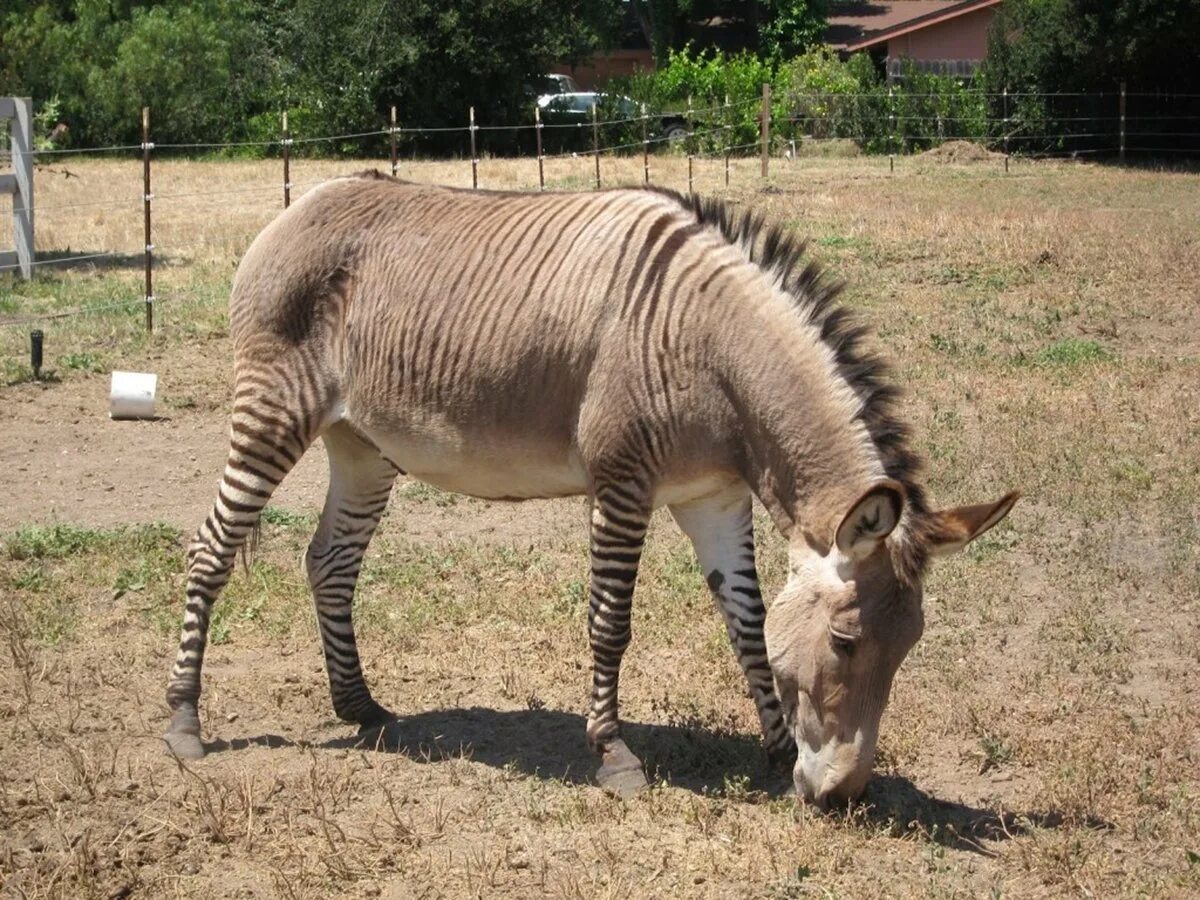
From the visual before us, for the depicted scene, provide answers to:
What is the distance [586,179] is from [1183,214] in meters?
11.1

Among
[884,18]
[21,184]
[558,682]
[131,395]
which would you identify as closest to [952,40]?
[884,18]

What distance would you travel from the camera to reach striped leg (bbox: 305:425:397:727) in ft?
22.2

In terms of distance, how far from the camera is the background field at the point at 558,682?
5195 millimetres

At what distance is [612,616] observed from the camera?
5.94 meters

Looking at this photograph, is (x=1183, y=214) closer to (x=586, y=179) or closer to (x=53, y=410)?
(x=586, y=179)

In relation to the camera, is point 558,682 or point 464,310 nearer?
point 464,310

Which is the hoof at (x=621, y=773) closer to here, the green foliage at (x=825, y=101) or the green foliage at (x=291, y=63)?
the green foliage at (x=825, y=101)

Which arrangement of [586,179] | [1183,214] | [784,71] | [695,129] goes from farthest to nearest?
1. [784,71]
2. [695,129]
3. [586,179]
4. [1183,214]

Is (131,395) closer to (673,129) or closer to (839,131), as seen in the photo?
(839,131)

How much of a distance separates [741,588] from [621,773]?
927 mm

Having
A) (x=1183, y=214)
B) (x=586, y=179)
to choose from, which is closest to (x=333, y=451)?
(x=1183, y=214)

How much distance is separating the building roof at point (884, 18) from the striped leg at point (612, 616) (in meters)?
47.0

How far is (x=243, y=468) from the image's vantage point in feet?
21.6

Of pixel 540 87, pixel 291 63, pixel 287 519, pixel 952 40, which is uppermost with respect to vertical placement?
pixel 952 40
